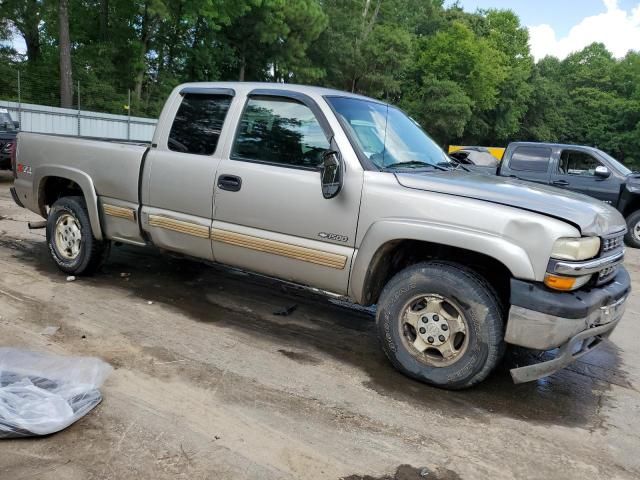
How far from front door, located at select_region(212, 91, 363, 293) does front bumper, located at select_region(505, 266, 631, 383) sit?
1170mm

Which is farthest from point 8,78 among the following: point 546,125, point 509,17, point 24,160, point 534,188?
point 509,17

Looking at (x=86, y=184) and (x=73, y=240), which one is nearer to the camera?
(x=86, y=184)

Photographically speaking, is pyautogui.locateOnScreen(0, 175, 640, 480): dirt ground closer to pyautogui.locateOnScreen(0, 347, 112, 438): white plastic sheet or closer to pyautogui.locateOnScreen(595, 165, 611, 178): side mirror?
pyautogui.locateOnScreen(0, 347, 112, 438): white plastic sheet

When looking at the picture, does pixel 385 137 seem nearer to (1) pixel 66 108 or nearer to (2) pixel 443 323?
(2) pixel 443 323

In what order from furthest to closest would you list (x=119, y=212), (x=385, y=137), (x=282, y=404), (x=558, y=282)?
(x=119, y=212)
(x=385, y=137)
(x=282, y=404)
(x=558, y=282)

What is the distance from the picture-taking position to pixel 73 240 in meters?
5.48

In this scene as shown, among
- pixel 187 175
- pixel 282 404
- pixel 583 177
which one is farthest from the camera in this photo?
pixel 583 177

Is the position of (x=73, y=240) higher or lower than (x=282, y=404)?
higher

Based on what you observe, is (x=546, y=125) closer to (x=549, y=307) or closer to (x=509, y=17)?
(x=509, y=17)

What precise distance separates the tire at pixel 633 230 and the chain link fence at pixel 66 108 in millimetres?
12952

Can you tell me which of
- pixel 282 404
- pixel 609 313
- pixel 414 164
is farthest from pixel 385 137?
pixel 282 404

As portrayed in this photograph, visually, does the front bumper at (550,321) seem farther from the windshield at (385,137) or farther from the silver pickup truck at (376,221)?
Answer: the windshield at (385,137)

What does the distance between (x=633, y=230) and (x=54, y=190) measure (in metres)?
10.3

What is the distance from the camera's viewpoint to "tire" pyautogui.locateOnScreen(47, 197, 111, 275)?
5324 millimetres
